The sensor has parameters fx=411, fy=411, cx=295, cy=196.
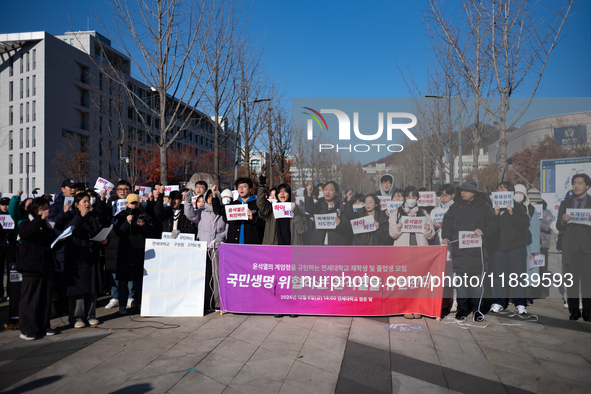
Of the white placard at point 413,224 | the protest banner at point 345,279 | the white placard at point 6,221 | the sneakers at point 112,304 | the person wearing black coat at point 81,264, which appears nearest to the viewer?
the person wearing black coat at point 81,264

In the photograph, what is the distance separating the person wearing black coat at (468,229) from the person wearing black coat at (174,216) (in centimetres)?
432

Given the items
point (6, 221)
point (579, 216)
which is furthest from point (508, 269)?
point (6, 221)

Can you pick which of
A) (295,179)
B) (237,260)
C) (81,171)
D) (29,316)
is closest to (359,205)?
(295,179)

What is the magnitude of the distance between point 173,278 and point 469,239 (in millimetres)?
4730

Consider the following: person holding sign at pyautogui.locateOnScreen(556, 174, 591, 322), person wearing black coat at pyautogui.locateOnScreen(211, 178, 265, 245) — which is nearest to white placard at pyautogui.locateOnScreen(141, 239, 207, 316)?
person wearing black coat at pyautogui.locateOnScreen(211, 178, 265, 245)

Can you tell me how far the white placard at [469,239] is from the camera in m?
6.50

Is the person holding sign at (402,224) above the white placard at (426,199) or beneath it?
beneath

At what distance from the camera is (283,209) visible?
6.84 metres

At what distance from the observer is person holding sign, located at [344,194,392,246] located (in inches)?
266

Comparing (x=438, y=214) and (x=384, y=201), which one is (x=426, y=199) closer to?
(x=438, y=214)

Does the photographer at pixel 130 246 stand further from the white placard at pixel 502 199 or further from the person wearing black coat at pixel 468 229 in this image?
the white placard at pixel 502 199

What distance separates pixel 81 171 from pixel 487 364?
40.5 m

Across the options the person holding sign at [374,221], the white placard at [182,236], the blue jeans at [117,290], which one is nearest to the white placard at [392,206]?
the person holding sign at [374,221]

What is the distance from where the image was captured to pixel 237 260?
648 centimetres
